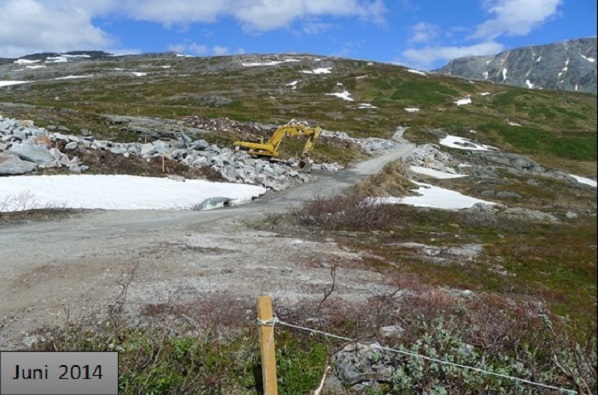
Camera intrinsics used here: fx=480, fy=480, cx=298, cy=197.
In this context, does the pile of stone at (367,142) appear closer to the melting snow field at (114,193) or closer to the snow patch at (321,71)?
the melting snow field at (114,193)

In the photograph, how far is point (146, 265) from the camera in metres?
15.0

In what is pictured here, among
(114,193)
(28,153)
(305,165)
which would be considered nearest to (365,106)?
(305,165)

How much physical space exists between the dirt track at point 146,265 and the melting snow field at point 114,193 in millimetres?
Result: 2605

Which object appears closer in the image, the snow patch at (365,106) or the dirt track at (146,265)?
the dirt track at (146,265)

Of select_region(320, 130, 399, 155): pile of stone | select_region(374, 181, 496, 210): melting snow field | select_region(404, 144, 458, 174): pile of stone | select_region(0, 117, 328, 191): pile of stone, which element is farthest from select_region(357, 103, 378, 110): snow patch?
select_region(0, 117, 328, 191): pile of stone

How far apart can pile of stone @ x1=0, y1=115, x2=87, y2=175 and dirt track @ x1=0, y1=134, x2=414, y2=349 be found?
811cm

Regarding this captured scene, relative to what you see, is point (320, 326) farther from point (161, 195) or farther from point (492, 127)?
point (492, 127)

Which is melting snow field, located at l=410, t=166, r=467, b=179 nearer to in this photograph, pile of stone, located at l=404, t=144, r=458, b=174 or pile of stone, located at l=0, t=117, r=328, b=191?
pile of stone, located at l=404, t=144, r=458, b=174

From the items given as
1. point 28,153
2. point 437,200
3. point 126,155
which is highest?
point 126,155

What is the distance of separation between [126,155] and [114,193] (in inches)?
344

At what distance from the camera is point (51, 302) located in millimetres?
11602

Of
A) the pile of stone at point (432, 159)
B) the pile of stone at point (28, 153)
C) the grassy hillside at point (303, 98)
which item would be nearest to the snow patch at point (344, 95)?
the grassy hillside at point (303, 98)

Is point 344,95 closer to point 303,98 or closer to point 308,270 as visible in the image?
point 303,98

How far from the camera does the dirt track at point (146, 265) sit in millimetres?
11812
